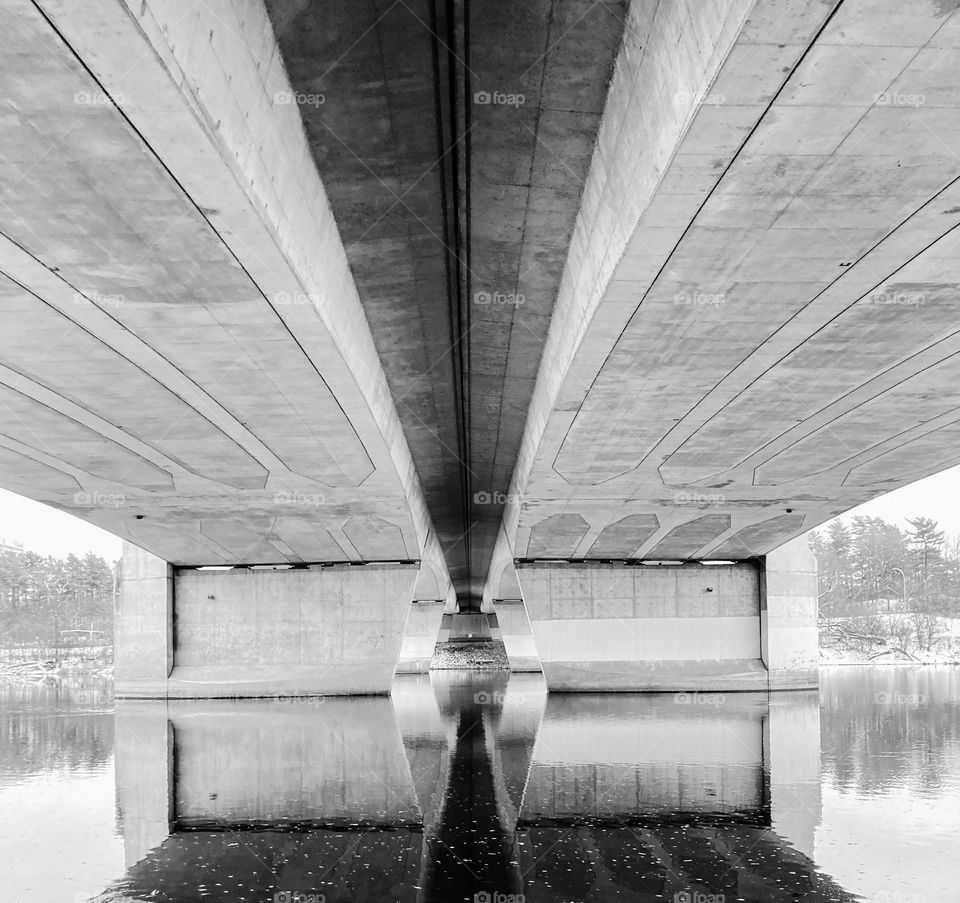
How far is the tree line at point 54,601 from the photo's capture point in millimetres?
114562

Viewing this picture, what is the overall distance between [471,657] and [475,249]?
75.2 metres

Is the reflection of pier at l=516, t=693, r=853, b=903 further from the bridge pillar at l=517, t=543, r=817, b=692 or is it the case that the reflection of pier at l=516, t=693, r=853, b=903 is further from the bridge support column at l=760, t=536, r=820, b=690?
the bridge support column at l=760, t=536, r=820, b=690

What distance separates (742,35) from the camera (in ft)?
23.1

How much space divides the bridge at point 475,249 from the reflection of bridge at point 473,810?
607 cm

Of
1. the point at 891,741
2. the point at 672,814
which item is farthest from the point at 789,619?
the point at 672,814

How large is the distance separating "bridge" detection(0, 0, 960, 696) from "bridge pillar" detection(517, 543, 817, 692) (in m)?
12.0

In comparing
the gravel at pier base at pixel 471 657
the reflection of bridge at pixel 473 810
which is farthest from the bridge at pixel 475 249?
the gravel at pier base at pixel 471 657

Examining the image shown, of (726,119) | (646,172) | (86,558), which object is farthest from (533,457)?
(86,558)

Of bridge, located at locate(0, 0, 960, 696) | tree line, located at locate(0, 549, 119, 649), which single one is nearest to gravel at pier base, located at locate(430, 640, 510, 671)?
tree line, located at locate(0, 549, 119, 649)

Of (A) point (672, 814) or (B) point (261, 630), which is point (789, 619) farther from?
(A) point (672, 814)

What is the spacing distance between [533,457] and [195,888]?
14.0m

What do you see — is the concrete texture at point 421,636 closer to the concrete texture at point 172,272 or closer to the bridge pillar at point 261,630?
the bridge pillar at point 261,630

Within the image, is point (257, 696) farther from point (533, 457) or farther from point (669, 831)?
point (669, 831)

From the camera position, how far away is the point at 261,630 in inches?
1567
